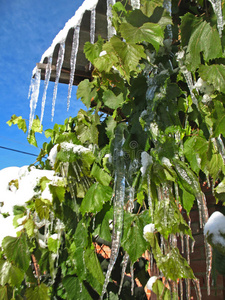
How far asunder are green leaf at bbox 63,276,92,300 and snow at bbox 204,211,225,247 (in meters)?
0.88

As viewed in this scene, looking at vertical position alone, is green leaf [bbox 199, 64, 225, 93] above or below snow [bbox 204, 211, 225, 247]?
above

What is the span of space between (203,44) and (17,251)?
1.26 m

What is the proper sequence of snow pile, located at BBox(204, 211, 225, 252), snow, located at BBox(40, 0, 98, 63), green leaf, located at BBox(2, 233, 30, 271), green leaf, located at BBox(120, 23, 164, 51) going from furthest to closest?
snow, located at BBox(40, 0, 98, 63) → green leaf, located at BBox(2, 233, 30, 271) → green leaf, located at BBox(120, 23, 164, 51) → snow pile, located at BBox(204, 211, 225, 252)

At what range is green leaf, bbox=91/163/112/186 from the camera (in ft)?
4.18

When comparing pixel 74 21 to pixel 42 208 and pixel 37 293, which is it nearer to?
pixel 42 208

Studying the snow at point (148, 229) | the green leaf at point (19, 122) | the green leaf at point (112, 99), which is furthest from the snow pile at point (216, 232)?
the green leaf at point (19, 122)

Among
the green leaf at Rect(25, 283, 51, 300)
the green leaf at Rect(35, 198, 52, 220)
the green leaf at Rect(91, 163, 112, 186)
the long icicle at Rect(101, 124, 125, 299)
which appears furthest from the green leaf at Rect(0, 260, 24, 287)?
the green leaf at Rect(91, 163, 112, 186)

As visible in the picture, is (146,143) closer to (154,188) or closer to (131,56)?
(154,188)

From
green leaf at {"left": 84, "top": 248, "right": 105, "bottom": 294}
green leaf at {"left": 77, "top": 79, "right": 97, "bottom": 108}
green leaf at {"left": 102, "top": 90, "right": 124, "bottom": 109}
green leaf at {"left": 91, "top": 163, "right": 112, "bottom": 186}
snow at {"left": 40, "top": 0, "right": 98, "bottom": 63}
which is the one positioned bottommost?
green leaf at {"left": 84, "top": 248, "right": 105, "bottom": 294}

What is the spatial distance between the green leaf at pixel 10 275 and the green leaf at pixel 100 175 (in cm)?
63

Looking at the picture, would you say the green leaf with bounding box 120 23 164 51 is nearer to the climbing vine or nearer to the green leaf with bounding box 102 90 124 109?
the climbing vine

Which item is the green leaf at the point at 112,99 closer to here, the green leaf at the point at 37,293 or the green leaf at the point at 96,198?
the green leaf at the point at 96,198

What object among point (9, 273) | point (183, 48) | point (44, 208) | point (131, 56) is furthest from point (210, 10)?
point (9, 273)

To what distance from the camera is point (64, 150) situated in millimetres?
1394
